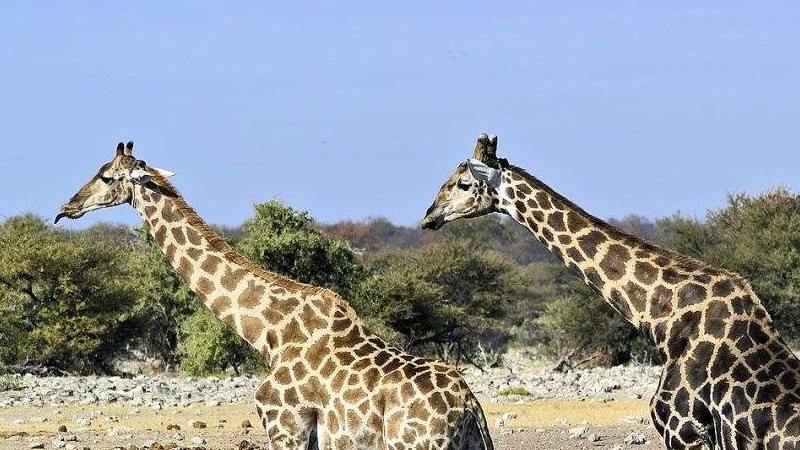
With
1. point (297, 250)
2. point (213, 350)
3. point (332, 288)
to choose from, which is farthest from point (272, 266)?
point (213, 350)

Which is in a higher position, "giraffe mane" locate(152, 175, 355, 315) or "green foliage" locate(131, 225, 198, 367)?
"green foliage" locate(131, 225, 198, 367)

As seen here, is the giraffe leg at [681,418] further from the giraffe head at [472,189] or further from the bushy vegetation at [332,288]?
the bushy vegetation at [332,288]

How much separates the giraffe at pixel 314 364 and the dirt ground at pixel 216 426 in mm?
3829

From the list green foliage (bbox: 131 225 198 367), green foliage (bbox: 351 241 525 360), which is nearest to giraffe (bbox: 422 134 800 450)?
green foliage (bbox: 351 241 525 360)

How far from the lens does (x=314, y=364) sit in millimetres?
9422

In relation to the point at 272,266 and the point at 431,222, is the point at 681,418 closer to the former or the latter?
the point at 431,222

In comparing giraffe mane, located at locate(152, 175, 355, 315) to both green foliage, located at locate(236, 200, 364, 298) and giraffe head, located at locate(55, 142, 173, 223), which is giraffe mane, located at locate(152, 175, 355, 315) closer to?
giraffe head, located at locate(55, 142, 173, 223)

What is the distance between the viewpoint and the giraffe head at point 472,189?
32.2ft

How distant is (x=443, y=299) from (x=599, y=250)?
2443 cm

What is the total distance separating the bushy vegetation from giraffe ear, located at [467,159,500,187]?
16.7 m

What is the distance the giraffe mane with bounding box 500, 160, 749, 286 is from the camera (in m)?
8.91

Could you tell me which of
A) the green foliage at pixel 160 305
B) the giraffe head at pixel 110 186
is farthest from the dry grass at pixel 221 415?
the green foliage at pixel 160 305

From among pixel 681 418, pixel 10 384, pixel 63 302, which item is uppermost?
pixel 63 302

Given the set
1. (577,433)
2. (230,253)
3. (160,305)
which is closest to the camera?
(230,253)
